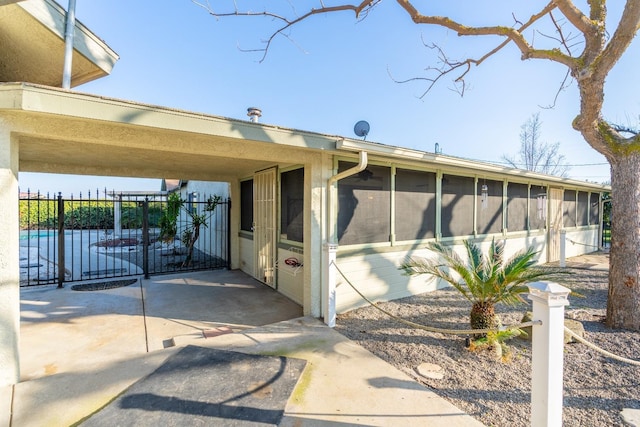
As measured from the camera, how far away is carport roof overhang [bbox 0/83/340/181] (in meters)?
2.49

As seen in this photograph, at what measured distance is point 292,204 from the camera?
5180 mm

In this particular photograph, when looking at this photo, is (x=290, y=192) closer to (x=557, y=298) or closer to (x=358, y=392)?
(x=358, y=392)

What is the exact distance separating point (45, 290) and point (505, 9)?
10.7 metres

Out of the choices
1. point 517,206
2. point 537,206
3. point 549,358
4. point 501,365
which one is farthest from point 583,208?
point 549,358

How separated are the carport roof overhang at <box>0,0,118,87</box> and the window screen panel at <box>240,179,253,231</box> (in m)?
3.52

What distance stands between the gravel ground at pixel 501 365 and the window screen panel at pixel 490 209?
2.45m

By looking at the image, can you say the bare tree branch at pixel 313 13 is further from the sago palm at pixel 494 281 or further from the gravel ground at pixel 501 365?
the gravel ground at pixel 501 365

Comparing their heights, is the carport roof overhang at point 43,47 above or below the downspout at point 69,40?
above

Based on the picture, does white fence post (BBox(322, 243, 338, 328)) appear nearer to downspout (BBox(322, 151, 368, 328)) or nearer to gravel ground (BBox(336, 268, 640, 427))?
downspout (BBox(322, 151, 368, 328))

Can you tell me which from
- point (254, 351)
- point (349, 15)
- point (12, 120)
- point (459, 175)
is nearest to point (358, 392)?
point (254, 351)

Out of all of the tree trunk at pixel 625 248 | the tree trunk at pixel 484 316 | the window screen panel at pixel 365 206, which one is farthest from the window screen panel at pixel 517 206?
the tree trunk at pixel 484 316

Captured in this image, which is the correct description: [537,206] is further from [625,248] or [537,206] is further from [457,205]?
[625,248]

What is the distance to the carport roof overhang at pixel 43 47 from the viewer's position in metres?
3.73

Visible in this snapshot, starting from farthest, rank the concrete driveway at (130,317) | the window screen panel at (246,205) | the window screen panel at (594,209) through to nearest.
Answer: the window screen panel at (594,209) → the window screen panel at (246,205) → the concrete driveway at (130,317)
